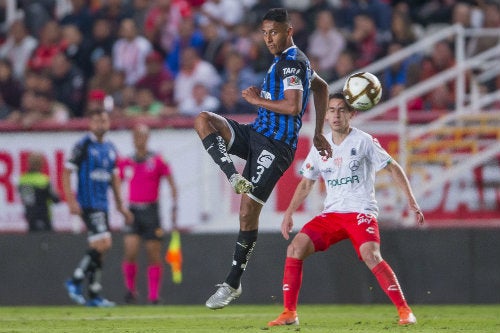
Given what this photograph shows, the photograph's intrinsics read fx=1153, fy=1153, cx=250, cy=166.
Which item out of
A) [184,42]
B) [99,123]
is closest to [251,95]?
[99,123]

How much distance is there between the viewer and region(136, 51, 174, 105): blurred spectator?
17.2m

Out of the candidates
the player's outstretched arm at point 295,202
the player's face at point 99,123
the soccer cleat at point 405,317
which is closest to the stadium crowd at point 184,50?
the player's face at point 99,123

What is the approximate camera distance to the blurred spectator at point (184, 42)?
58.3 feet

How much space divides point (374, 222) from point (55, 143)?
7124 mm

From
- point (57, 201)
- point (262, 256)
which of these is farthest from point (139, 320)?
point (57, 201)

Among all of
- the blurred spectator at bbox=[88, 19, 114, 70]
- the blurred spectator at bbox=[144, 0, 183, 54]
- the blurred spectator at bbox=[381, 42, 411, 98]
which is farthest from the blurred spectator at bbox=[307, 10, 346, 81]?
the blurred spectator at bbox=[88, 19, 114, 70]

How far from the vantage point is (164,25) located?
59.9 feet

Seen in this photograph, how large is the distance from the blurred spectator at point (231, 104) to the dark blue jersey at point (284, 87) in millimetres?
6618

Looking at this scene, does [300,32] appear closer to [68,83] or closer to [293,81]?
[68,83]

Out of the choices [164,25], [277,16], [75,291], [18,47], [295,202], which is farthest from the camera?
[18,47]

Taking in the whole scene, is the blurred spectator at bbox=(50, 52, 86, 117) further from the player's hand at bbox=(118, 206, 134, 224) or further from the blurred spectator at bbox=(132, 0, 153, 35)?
the player's hand at bbox=(118, 206, 134, 224)

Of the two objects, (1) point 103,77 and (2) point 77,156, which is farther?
(1) point 103,77

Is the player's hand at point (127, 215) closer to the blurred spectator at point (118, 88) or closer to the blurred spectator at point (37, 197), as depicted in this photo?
the blurred spectator at point (37, 197)

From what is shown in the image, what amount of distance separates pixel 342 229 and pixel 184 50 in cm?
845
